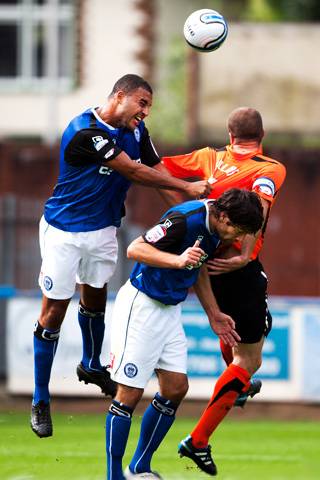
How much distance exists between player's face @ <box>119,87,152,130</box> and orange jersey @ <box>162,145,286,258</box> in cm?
69

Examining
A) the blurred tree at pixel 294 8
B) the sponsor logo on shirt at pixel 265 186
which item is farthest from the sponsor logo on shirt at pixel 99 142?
the blurred tree at pixel 294 8

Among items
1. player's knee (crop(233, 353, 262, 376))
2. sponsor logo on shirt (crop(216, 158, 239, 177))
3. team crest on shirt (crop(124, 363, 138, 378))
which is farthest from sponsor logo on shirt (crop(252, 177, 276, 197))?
team crest on shirt (crop(124, 363, 138, 378))

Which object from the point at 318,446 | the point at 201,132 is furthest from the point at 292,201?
the point at 318,446

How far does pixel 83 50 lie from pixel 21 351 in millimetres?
12579

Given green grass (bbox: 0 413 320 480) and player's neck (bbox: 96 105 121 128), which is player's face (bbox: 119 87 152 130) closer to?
player's neck (bbox: 96 105 121 128)

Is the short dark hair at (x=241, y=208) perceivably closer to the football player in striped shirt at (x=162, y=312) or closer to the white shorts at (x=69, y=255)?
the football player in striped shirt at (x=162, y=312)

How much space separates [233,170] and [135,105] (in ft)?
3.00

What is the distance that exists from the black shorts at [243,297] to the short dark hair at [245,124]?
36.9 inches

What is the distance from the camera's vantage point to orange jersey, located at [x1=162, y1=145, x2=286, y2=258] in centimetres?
1030

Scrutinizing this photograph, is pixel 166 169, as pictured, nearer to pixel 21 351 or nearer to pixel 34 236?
pixel 21 351

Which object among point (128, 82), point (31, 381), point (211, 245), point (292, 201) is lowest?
point (31, 381)

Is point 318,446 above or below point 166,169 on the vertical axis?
below

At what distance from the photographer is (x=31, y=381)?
17.9 m

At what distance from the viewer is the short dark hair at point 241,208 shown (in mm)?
9578
